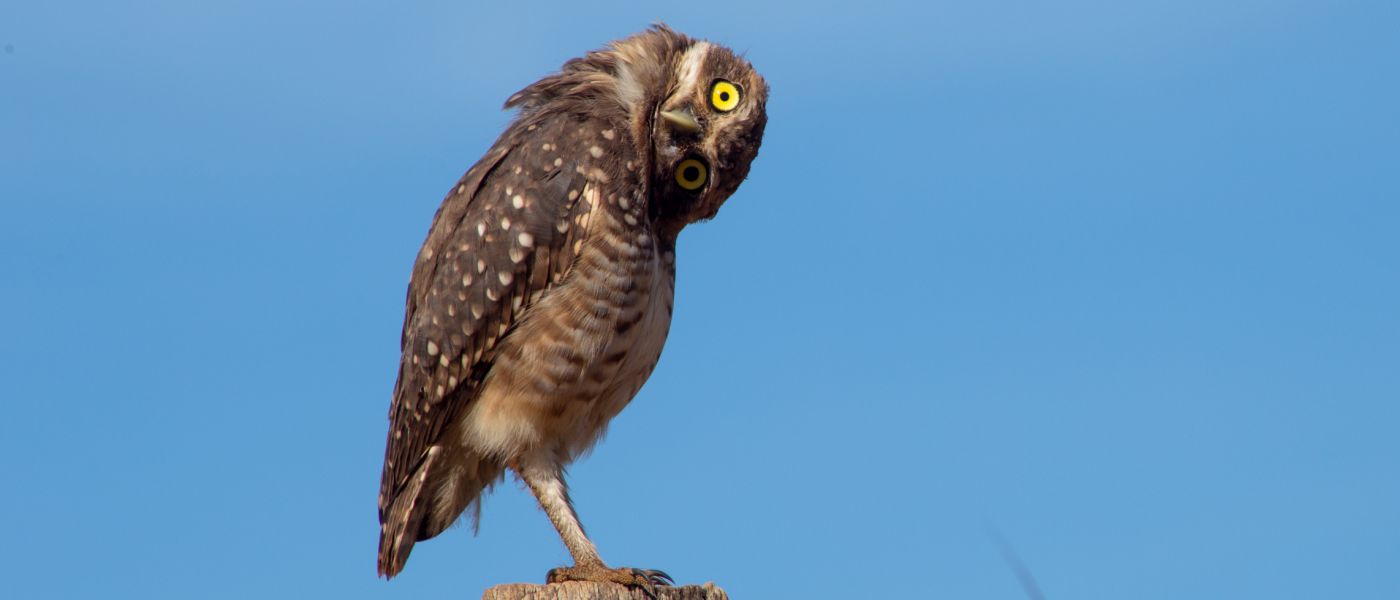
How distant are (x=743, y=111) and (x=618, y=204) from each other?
79cm

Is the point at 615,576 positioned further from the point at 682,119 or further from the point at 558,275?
the point at 682,119

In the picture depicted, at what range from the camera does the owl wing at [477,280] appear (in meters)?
5.45

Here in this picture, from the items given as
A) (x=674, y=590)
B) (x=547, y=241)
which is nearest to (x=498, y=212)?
(x=547, y=241)

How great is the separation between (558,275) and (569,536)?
104cm

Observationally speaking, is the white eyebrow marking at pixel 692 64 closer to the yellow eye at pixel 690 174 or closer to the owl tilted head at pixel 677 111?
the owl tilted head at pixel 677 111

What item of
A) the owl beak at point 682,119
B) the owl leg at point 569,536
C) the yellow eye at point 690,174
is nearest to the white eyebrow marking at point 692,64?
the owl beak at point 682,119

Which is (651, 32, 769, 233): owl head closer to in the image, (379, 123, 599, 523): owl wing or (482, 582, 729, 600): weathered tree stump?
(379, 123, 599, 523): owl wing

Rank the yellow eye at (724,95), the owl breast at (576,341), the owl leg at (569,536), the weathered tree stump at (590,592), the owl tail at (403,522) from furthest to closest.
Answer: the yellow eye at (724,95)
the owl tail at (403,522)
the owl breast at (576,341)
the owl leg at (569,536)
the weathered tree stump at (590,592)

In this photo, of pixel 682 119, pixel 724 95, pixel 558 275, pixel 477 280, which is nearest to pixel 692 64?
pixel 724 95

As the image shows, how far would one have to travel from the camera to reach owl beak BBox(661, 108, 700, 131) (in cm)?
575

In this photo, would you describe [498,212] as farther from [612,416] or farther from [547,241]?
[612,416]

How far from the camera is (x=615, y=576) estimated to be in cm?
470

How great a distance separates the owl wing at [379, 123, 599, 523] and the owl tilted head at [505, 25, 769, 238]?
347mm

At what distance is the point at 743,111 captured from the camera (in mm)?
5859
